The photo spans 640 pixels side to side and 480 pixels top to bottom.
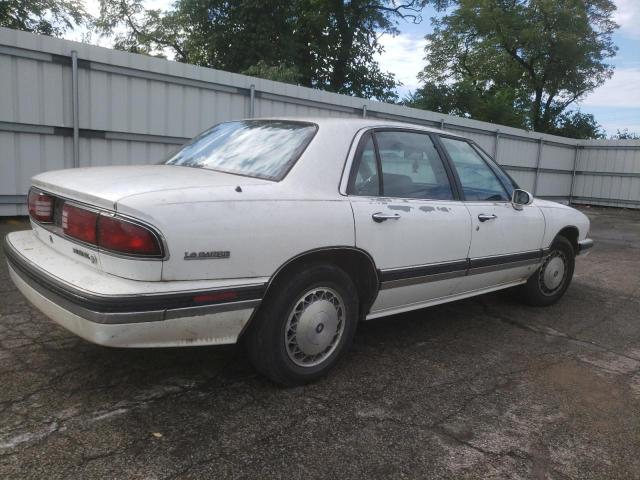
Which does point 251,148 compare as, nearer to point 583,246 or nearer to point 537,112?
point 583,246

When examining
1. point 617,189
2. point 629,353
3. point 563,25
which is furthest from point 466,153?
point 563,25

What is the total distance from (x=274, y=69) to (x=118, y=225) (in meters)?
15.5

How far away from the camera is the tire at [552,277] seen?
187 inches

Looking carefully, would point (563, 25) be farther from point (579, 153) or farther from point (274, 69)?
point (274, 69)

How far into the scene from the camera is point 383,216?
3105 millimetres

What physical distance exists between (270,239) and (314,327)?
619 millimetres

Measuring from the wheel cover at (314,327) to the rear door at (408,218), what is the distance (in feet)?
1.14

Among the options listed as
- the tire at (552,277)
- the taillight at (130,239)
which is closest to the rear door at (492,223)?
the tire at (552,277)

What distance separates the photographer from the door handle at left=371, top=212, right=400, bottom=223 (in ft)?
10.1

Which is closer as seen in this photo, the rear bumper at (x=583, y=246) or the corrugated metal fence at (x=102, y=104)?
the rear bumper at (x=583, y=246)

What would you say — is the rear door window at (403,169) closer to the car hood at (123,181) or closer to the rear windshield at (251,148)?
the rear windshield at (251,148)

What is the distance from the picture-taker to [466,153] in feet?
13.4

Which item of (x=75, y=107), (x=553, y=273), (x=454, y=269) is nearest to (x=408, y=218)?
(x=454, y=269)

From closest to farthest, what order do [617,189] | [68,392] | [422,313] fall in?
[68,392], [422,313], [617,189]
